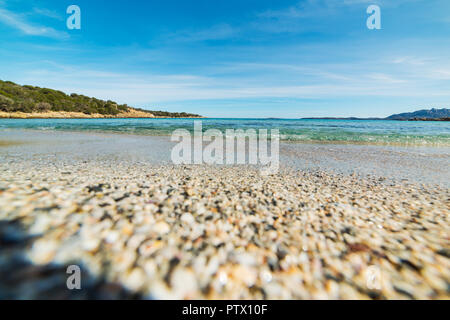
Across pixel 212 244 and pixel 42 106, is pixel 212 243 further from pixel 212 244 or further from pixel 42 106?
Result: pixel 42 106

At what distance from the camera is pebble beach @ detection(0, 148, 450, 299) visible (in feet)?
6.52

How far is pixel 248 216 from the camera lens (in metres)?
3.44

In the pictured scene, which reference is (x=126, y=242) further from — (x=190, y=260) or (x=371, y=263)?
(x=371, y=263)

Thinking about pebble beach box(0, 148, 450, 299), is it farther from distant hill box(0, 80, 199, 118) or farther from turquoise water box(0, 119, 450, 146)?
distant hill box(0, 80, 199, 118)

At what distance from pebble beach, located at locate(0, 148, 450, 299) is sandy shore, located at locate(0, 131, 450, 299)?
0.5 inches

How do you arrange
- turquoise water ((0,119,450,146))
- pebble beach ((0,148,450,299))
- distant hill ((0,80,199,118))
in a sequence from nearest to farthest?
pebble beach ((0,148,450,299)) < turquoise water ((0,119,450,146)) < distant hill ((0,80,199,118))

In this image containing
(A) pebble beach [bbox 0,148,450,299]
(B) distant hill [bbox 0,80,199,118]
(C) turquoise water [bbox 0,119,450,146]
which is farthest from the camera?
(B) distant hill [bbox 0,80,199,118]

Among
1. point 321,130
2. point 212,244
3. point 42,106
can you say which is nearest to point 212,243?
point 212,244

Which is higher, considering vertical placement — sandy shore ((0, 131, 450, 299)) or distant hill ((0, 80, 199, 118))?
distant hill ((0, 80, 199, 118))

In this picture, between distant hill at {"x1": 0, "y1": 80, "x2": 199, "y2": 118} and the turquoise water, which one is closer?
the turquoise water

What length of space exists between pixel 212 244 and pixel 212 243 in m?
0.02

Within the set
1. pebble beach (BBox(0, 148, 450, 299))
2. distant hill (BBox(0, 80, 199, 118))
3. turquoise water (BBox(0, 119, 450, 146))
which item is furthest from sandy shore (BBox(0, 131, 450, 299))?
distant hill (BBox(0, 80, 199, 118))
